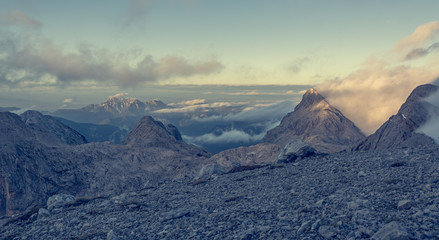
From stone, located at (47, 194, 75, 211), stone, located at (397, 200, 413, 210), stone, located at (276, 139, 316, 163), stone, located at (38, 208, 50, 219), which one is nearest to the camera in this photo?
stone, located at (397, 200, 413, 210)

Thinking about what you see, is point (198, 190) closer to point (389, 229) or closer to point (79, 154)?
point (389, 229)

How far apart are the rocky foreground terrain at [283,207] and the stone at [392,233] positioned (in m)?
0.04

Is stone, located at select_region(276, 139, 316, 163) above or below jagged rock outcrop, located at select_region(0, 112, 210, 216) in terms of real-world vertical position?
above

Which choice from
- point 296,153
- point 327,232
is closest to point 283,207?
point 327,232

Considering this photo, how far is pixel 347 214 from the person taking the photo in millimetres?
19422

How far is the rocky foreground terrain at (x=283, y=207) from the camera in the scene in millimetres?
17978

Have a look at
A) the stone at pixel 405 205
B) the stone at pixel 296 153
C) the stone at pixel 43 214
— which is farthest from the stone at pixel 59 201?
the stone at pixel 405 205

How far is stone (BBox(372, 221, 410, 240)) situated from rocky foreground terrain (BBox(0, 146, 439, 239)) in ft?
0.13

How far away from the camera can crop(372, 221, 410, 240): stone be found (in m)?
14.5

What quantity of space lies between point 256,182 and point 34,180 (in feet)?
359

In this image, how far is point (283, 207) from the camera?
23938mm

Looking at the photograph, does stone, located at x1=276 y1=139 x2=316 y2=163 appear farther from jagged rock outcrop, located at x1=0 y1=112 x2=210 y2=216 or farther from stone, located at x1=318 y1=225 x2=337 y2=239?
jagged rock outcrop, located at x1=0 y1=112 x2=210 y2=216

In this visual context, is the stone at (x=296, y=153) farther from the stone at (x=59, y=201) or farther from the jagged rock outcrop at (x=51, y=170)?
the jagged rock outcrop at (x=51, y=170)

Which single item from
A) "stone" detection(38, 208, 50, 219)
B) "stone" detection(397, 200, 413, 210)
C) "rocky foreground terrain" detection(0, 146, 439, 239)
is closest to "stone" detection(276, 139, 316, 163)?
"rocky foreground terrain" detection(0, 146, 439, 239)
